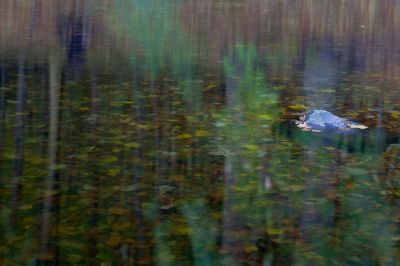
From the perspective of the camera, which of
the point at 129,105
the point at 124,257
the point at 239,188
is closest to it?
the point at 124,257

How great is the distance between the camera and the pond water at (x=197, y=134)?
4.97 m

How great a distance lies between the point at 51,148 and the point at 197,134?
3.89ft

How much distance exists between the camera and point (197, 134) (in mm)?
5547

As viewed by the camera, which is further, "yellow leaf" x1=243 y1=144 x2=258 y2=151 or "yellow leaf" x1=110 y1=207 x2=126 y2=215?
"yellow leaf" x1=243 y1=144 x2=258 y2=151

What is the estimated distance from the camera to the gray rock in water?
18.9 ft

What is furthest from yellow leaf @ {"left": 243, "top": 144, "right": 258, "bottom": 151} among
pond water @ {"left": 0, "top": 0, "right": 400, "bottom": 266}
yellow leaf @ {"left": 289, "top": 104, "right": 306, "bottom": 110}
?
yellow leaf @ {"left": 289, "top": 104, "right": 306, "bottom": 110}

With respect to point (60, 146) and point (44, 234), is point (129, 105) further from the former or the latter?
point (44, 234)

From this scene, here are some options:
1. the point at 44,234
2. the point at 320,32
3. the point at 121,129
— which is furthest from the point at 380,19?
the point at 44,234

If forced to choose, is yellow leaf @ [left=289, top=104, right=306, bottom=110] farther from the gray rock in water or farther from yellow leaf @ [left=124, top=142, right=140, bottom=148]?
yellow leaf @ [left=124, top=142, right=140, bottom=148]

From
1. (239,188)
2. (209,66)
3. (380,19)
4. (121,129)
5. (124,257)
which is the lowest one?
(124,257)

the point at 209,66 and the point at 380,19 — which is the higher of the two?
the point at 380,19

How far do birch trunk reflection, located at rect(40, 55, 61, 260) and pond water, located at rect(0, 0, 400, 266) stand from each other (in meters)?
0.01

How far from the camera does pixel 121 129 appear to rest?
18.2 ft

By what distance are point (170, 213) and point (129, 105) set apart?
1.14 meters
